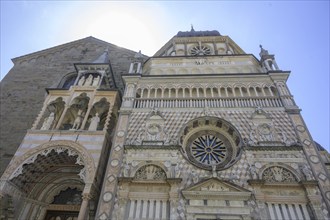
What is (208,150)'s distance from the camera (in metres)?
11.0

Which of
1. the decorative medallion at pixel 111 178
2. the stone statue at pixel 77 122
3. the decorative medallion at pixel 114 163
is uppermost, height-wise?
the stone statue at pixel 77 122

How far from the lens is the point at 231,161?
33.2ft

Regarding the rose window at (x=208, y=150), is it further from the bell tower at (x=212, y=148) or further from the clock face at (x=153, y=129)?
the clock face at (x=153, y=129)

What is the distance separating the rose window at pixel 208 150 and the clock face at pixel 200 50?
7.67 metres

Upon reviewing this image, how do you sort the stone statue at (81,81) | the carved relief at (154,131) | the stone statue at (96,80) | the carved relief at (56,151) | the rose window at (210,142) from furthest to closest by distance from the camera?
the stone statue at (81,81) < the stone statue at (96,80) < the carved relief at (154,131) < the rose window at (210,142) < the carved relief at (56,151)

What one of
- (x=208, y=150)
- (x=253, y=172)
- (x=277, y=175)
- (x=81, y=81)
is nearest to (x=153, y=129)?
(x=208, y=150)

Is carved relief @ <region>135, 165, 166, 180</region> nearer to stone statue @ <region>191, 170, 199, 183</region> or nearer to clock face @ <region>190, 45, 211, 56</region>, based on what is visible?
stone statue @ <region>191, 170, 199, 183</region>

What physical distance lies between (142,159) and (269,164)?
5698mm

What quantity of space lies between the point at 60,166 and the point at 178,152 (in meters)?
6.73

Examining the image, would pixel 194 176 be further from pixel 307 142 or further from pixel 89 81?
pixel 89 81

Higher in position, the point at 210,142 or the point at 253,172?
the point at 210,142

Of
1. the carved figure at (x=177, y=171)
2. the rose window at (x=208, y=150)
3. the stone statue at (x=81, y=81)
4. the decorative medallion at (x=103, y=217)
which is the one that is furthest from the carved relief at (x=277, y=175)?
the stone statue at (x=81, y=81)

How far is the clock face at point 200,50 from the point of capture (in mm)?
16688

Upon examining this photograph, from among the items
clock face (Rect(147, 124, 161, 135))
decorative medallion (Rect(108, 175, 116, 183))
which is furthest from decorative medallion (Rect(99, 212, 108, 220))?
clock face (Rect(147, 124, 161, 135))
